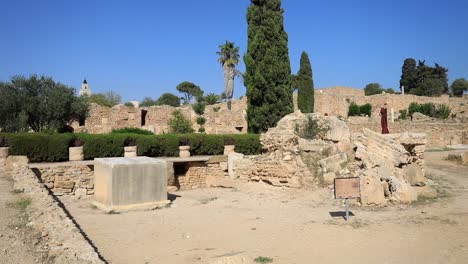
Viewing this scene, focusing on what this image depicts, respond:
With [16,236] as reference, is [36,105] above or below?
above

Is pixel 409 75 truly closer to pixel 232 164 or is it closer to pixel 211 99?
pixel 211 99

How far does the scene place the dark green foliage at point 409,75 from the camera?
217 ft

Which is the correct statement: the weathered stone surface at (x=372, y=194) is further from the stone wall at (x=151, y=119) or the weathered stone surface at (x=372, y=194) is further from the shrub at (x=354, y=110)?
the shrub at (x=354, y=110)

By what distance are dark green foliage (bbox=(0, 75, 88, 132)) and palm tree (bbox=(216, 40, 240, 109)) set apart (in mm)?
17571

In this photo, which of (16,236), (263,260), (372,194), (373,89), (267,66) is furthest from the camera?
(373,89)

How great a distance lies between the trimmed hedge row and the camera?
1327cm

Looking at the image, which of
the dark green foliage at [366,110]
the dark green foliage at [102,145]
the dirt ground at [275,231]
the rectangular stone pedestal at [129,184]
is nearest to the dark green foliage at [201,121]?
the dark green foliage at [102,145]

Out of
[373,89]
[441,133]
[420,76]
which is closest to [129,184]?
[441,133]

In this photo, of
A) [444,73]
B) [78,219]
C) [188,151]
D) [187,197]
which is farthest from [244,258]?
[444,73]

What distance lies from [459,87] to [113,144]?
252ft

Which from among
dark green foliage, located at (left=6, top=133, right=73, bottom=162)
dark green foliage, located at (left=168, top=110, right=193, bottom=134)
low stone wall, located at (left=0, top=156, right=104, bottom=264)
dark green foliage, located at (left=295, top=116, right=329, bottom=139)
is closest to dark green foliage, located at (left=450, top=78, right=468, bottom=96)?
dark green foliage, located at (left=168, top=110, right=193, bottom=134)

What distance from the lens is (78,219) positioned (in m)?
8.89

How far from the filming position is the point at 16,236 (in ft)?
19.8

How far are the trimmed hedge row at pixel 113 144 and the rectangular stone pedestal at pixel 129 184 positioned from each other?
380 centimetres
